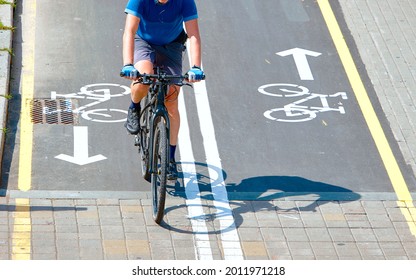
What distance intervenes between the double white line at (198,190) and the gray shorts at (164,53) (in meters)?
1.17

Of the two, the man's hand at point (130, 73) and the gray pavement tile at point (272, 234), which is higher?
the man's hand at point (130, 73)

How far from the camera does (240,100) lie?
12844 millimetres

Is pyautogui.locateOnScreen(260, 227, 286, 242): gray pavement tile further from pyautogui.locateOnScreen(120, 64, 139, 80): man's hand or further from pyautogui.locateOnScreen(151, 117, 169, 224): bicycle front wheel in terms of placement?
pyautogui.locateOnScreen(120, 64, 139, 80): man's hand

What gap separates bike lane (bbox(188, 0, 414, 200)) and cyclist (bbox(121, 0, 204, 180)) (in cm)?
114

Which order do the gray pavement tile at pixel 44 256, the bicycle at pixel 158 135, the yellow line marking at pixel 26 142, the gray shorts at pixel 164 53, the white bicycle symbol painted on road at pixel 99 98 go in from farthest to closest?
the white bicycle symbol painted on road at pixel 99 98
the gray shorts at pixel 164 53
the bicycle at pixel 158 135
the yellow line marking at pixel 26 142
the gray pavement tile at pixel 44 256

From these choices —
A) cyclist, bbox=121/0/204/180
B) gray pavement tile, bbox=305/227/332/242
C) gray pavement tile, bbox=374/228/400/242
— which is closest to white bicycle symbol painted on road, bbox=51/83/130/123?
cyclist, bbox=121/0/204/180

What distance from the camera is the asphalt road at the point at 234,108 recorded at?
11.2m

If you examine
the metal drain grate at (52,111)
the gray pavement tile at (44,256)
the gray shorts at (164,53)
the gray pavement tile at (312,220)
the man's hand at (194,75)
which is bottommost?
the metal drain grate at (52,111)

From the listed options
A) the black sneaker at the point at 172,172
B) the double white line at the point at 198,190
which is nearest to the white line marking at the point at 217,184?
the double white line at the point at 198,190

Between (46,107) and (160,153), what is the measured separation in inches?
96.7

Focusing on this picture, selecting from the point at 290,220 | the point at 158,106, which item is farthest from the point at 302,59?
the point at 158,106

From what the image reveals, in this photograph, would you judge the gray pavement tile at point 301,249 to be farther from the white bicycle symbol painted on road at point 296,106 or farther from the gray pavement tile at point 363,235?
the white bicycle symbol painted on road at point 296,106
